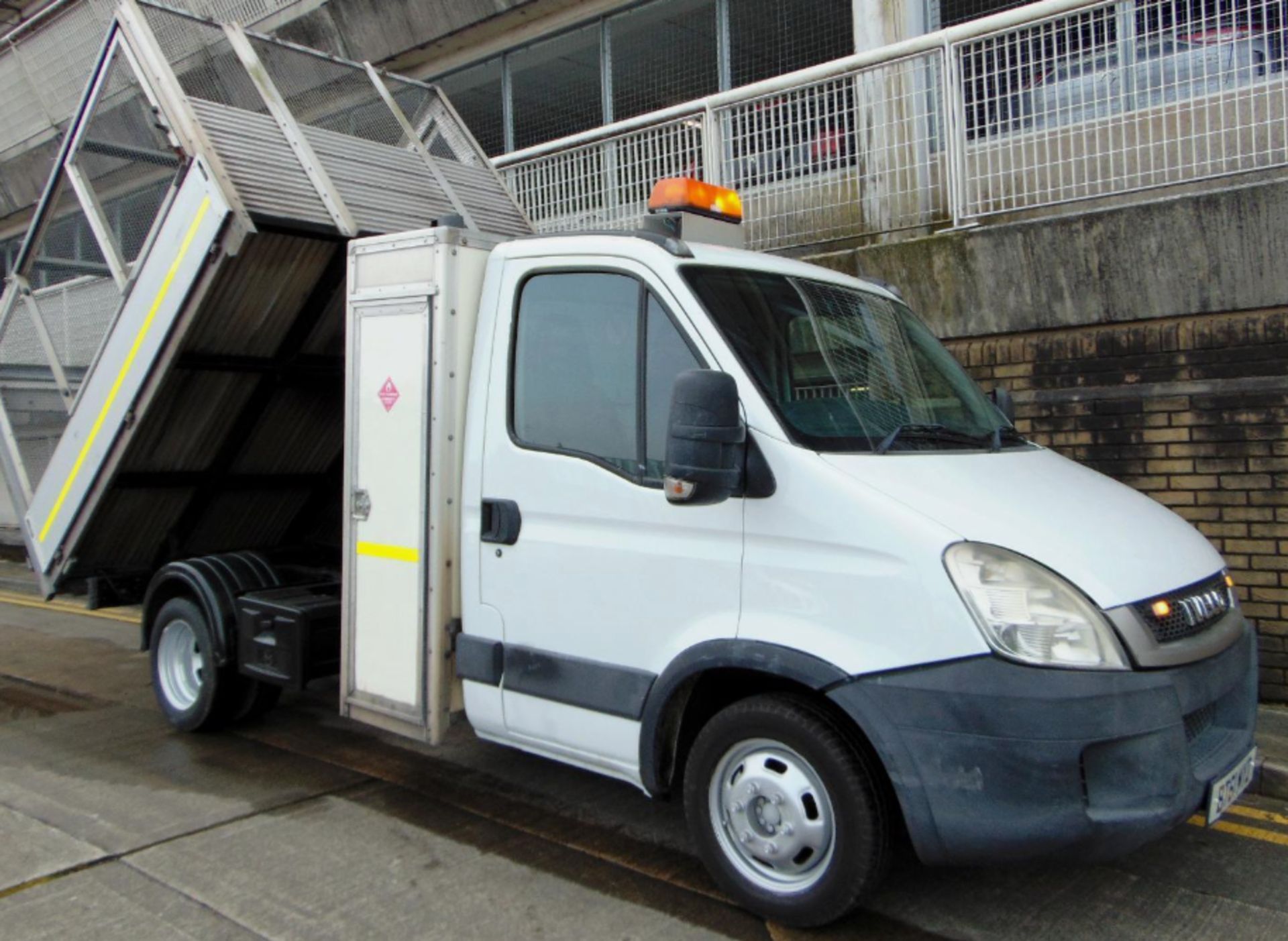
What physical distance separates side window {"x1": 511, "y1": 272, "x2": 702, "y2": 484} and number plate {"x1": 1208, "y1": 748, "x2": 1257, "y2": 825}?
195cm

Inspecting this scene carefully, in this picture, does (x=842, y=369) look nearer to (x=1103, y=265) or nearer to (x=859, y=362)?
(x=859, y=362)

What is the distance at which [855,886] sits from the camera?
10.8 ft

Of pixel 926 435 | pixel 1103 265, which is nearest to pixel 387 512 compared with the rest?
pixel 926 435

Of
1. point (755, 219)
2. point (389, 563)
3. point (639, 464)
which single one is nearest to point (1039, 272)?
point (755, 219)

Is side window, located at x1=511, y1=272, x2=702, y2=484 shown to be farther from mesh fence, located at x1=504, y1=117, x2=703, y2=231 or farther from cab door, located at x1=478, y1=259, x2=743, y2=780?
mesh fence, located at x1=504, y1=117, x2=703, y2=231

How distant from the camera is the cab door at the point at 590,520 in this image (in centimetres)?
367

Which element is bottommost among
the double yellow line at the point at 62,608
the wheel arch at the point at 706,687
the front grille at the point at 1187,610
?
the double yellow line at the point at 62,608

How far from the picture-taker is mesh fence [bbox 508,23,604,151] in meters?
11.7

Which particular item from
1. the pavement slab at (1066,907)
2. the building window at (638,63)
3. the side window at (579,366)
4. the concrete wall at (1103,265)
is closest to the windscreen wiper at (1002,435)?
Result: the side window at (579,366)

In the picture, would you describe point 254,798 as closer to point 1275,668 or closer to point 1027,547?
point 1027,547

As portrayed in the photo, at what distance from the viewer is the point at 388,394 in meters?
4.54

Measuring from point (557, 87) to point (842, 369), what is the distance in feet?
30.2

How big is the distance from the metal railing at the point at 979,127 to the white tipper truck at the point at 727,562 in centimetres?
237

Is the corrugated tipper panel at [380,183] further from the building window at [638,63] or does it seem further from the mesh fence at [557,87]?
the mesh fence at [557,87]
